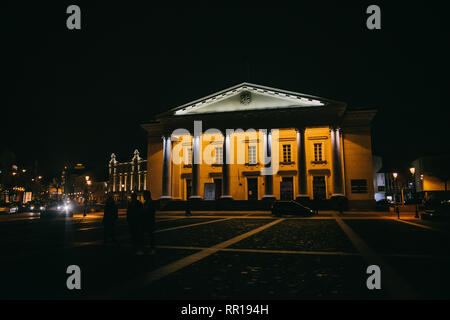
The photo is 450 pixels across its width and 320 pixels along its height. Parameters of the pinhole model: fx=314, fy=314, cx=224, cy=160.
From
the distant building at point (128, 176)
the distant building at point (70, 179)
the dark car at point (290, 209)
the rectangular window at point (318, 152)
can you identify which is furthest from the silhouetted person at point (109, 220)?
the distant building at point (128, 176)

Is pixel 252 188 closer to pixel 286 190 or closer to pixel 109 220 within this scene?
pixel 286 190

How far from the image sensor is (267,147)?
3772 centimetres

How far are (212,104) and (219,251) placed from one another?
108 feet

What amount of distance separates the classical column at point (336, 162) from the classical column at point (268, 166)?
23.2 feet

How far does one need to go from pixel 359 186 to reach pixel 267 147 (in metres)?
12.1

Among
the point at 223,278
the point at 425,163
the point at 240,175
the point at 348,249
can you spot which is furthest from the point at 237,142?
the point at 425,163

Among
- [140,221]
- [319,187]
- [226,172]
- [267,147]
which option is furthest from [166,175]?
[140,221]

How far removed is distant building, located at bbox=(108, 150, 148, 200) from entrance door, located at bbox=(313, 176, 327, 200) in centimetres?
5037

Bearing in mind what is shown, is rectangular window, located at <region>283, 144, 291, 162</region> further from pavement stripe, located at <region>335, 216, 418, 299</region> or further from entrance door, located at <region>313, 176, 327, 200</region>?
pavement stripe, located at <region>335, 216, 418, 299</region>
